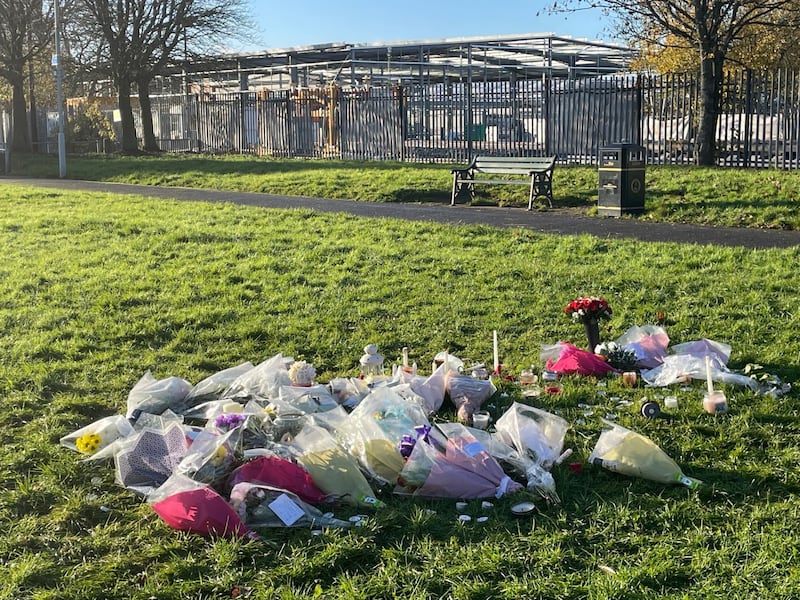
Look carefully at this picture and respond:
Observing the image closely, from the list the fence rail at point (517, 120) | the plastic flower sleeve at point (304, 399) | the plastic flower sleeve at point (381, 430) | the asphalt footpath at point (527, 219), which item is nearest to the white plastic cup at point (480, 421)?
the plastic flower sleeve at point (381, 430)

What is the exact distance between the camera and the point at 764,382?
16.8 feet

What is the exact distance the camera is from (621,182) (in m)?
12.4

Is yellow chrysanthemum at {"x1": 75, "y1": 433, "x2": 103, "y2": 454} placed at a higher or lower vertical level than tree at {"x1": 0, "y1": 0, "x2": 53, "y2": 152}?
lower

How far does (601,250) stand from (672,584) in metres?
6.52

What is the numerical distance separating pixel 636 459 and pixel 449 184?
12.7 meters

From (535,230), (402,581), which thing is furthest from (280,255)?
(402,581)

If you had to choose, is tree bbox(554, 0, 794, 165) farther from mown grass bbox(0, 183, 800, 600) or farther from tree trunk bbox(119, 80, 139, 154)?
tree trunk bbox(119, 80, 139, 154)

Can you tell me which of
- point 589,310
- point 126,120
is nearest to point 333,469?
point 589,310

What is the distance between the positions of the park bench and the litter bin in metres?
1.28

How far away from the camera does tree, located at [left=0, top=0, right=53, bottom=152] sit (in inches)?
1314

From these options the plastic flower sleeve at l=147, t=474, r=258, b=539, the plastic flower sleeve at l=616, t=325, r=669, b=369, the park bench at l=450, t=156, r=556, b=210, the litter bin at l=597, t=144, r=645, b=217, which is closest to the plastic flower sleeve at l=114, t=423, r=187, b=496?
the plastic flower sleeve at l=147, t=474, r=258, b=539

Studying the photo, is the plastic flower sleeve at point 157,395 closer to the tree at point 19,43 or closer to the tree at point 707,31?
the tree at point 707,31

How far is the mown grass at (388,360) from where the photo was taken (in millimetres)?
3168

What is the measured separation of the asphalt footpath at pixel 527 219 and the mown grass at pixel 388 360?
96 centimetres
